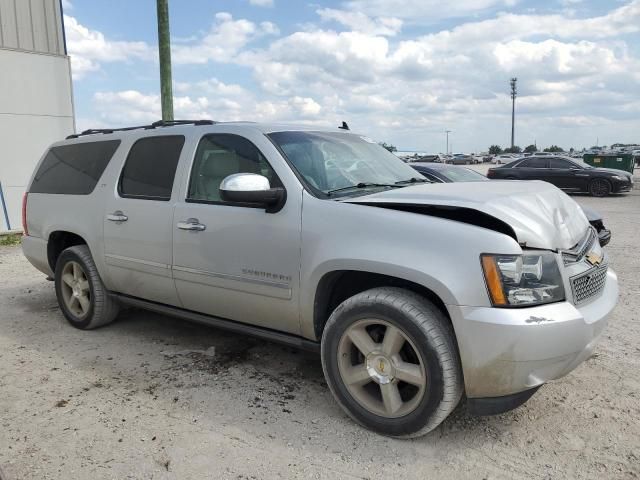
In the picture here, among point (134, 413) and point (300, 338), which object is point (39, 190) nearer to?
point (134, 413)

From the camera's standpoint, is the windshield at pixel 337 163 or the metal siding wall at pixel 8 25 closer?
the windshield at pixel 337 163

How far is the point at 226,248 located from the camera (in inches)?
→ 146

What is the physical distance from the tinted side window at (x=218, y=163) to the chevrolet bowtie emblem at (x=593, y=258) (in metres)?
2.02

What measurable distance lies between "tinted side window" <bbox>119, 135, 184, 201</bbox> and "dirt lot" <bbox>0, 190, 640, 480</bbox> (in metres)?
1.29

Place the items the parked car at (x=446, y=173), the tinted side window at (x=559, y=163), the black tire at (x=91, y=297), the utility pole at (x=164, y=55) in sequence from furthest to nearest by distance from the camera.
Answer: the tinted side window at (x=559, y=163), the utility pole at (x=164, y=55), the parked car at (x=446, y=173), the black tire at (x=91, y=297)

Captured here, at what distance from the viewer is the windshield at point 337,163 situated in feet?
11.8

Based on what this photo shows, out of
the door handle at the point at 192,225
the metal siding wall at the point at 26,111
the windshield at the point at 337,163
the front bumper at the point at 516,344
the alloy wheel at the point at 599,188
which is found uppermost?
the metal siding wall at the point at 26,111

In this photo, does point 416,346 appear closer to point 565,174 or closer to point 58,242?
point 58,242

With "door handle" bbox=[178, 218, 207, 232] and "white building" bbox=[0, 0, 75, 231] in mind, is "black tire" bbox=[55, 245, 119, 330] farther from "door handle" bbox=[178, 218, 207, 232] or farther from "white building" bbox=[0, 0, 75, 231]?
"white building" bbox=[0, 0, 75, 231]

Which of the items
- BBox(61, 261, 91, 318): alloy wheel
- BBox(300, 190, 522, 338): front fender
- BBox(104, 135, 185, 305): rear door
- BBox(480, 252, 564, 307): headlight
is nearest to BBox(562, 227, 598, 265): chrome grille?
BBox(480, 252, 564, 307): headlight

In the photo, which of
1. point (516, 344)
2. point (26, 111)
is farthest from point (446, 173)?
point (26, 111)

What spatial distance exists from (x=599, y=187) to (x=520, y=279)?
18534 mm

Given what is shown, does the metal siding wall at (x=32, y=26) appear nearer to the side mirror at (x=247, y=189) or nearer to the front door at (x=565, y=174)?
the side mirror at (x=247, y=189)

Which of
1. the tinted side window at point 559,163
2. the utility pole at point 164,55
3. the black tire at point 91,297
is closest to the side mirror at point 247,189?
the black tire at point 91,297
